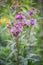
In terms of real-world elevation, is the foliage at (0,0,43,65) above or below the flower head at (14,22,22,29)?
below

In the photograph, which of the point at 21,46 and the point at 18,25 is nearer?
the point at 18,25

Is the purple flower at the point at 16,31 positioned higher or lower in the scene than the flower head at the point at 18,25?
lower

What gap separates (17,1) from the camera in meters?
3.18

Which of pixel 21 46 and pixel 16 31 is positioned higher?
pixel 16 31

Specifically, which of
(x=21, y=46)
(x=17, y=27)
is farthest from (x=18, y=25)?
(x=21, y=46)

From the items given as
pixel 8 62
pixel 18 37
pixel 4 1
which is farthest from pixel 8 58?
pixel 4 1

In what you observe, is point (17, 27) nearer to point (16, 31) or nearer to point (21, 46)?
point (16, 31)

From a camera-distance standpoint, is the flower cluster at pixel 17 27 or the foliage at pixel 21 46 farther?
the foliage at pixel 21 46

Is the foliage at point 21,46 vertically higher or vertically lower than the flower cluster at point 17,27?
lower

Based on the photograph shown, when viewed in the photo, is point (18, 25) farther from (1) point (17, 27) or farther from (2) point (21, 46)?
(2) point (21, 46)

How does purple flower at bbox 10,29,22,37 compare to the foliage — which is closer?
purple flower at bbox 10,29,22,37

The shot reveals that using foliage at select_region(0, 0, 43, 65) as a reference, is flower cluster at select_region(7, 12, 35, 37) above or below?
above

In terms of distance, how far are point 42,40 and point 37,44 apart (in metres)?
0.12

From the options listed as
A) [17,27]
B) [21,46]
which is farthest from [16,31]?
[21,46]
